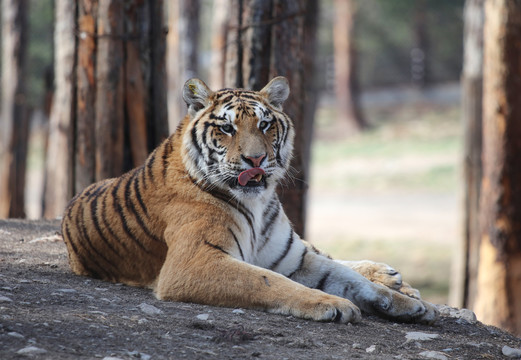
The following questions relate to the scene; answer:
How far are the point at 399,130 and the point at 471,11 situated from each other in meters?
17.1

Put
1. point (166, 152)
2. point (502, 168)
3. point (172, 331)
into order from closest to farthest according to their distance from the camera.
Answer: point (172, 331) < point (166, 152) < point (502, 168)

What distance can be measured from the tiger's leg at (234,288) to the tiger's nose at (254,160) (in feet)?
1.60

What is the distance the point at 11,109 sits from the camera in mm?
14492

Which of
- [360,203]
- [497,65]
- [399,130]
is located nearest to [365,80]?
[399,130]

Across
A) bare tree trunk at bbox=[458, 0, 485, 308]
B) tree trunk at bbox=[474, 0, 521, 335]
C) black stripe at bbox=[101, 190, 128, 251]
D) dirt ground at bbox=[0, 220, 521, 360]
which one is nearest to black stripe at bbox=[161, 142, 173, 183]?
black stripe at bbox=[101, 190, 128, 251]

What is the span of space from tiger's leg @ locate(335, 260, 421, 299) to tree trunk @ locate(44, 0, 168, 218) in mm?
2595

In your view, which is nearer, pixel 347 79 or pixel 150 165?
pixel 150 165

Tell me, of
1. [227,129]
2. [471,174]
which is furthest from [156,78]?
[471,174]

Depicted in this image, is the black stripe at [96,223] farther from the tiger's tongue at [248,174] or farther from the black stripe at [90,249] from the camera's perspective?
the tiger's tongue at [248,174]

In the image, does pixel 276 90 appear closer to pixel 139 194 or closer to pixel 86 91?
pixel 139 194

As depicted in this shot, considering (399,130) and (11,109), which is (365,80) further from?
(11,109)

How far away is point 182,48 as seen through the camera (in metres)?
15.3

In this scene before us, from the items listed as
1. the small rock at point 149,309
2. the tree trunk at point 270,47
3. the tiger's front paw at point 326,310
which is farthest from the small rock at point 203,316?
the tree trunk at point 270,47

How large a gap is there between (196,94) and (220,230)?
2.77 feet
